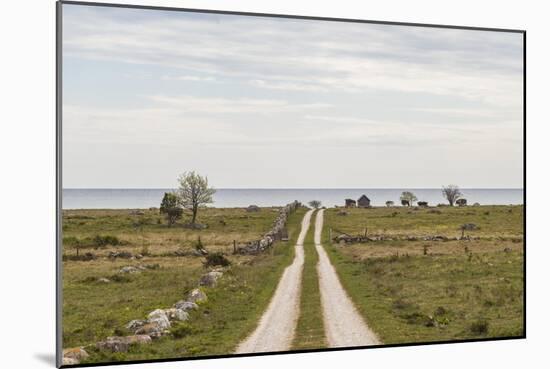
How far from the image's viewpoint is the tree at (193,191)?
57.3 ft

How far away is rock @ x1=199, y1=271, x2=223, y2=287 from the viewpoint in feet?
58.1

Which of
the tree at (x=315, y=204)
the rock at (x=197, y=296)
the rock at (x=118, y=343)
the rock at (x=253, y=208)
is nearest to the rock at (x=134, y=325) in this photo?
the rock at (x=118, y=343)

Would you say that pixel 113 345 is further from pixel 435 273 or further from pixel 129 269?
pixel 435 273

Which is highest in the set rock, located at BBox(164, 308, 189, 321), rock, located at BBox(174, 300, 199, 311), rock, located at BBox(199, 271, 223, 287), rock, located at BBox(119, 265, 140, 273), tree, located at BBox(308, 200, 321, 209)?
tree, located at BBox(308, 200, 321, 209)

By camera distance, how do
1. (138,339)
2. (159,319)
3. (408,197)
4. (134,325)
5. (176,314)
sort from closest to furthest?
(138,339) < (134,325) < (159,319) < (176,314) < (408,197)

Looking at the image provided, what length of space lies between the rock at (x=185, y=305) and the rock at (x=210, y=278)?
57 centimetres

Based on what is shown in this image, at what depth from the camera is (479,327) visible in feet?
62.1

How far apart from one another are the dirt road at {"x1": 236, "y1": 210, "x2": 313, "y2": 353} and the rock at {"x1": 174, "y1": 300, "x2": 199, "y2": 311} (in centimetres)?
134

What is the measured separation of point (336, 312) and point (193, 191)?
170 inches

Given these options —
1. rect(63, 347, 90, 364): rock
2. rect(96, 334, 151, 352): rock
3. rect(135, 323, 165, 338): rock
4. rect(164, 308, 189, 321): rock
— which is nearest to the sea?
rect(164, 308, 189, 321): rock

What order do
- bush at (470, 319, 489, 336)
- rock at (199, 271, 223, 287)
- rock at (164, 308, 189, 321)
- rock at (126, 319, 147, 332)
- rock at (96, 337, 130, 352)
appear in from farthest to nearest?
1. bush at (470, 319, 489, 336)
2. rock at (199, 271, 223, 287)
3. rock at (164, 308, 189, 321)
4. rock at (126, 319, 147, 332)
5. rock at (96, 337, 130, 352)

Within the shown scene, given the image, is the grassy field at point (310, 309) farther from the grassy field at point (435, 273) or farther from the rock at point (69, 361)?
the rock at point (69, 361)

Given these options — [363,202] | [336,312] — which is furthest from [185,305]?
[363,202]

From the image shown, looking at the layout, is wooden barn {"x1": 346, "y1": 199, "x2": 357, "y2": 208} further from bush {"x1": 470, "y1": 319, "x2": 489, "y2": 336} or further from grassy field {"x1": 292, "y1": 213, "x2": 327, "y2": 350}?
bush {"x1": 470, "y1": 319, "x2": 489, "y2": 336}
